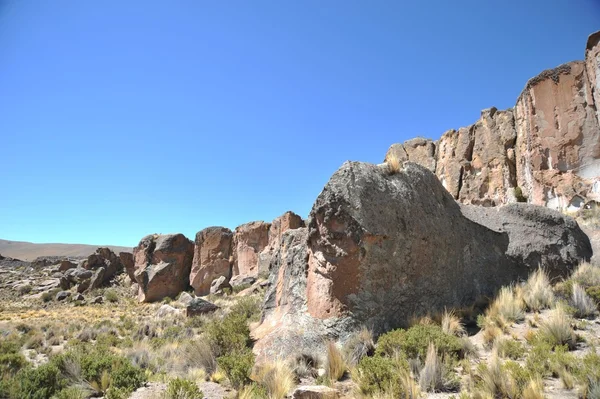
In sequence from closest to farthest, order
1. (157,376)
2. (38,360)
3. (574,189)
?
(157,376)
(38,360)
(574,189)

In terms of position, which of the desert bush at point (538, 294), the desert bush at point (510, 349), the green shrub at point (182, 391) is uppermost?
the desert bush at point (538, 294)

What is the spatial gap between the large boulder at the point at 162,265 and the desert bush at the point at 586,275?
30702mm

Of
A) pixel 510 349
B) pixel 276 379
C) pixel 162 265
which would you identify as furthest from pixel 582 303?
pixel 162 265

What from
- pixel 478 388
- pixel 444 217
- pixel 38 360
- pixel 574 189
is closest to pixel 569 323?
pixel 478 388

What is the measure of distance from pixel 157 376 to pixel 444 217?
24.2 feet

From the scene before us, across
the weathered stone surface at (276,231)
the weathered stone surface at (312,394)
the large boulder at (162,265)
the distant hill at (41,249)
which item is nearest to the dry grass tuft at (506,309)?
the weathered stone surface at (312,394)

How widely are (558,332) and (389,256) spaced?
3.10 m

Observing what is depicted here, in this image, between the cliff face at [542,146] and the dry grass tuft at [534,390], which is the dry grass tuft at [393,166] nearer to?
the dry grass tuft at [534,390]

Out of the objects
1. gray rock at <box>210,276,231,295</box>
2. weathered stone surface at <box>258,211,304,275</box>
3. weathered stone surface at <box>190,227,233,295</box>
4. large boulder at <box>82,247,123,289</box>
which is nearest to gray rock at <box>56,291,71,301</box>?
large boulder at <box>82,247,123,289</box>

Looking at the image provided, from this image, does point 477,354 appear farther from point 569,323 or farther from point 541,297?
point 541,297

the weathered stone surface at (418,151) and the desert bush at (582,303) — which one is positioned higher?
the weathered stone surface at (418,151)

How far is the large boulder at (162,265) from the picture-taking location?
3216 cm

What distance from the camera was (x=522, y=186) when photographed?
964 inches

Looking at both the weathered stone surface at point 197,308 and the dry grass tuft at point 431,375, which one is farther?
the weathered stone surface at point 197,308
